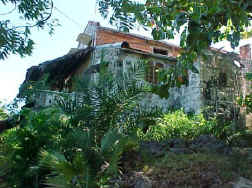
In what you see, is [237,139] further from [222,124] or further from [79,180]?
[79,180]

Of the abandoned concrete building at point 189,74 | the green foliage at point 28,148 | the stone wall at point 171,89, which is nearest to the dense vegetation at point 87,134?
the green foliage at point 28,148

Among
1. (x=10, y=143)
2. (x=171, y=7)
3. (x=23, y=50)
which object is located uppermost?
(x=171, y=7)

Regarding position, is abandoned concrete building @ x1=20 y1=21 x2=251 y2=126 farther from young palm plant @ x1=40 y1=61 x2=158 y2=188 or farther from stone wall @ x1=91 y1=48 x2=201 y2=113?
young palm plant @ x1=40 y1=61 x2=158 y2=188

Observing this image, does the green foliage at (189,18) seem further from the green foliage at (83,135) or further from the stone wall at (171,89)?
the stone wall at (171,89)

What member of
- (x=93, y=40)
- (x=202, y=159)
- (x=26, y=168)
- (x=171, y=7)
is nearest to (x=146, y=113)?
(x=202, y=159)

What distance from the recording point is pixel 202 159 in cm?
470

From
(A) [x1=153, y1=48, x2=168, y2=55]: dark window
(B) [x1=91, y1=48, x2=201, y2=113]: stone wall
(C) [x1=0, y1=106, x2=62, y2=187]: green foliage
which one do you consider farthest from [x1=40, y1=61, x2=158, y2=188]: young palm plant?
(A) [x1=153, y1=48, x2=168, y2=55]: dark window

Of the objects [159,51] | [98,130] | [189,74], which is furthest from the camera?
[159,51]

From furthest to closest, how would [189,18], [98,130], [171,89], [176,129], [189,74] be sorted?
[171,89], [189,74], [176,129], [98,130], [189,18]

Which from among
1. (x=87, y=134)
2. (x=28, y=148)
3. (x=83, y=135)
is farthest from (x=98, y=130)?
(x=28, y=148)

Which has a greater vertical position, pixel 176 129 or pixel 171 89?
pixel 171 89

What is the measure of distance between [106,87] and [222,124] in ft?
9.67

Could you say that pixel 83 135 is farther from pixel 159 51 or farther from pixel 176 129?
pixel 159 51

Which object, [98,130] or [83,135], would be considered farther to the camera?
[98,130]
